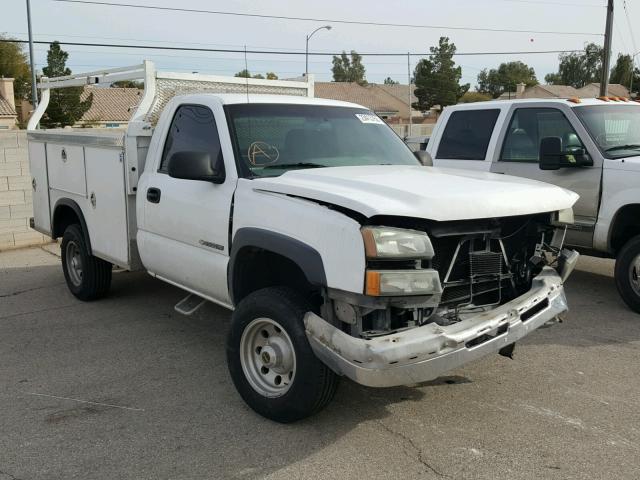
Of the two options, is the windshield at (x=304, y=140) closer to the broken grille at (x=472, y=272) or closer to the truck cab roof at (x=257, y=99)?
the truck cab roof at (x=257, y=99)

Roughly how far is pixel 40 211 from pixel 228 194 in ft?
13.8

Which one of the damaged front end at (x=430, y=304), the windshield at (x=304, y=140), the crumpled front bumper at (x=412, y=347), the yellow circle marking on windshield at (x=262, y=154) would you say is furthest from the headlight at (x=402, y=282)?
the yellow circle marking on windshield at (x=262, y=154)

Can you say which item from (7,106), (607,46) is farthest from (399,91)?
(607,46)

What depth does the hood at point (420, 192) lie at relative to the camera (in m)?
3.44

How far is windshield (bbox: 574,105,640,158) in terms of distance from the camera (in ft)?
22.1

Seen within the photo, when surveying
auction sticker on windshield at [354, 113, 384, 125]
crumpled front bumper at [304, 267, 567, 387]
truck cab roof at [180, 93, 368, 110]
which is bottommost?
crumpled front bumper at [304, 267, 567, 387]

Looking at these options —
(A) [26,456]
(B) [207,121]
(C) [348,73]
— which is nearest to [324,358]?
(A) [26,456]

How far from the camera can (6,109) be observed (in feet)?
176

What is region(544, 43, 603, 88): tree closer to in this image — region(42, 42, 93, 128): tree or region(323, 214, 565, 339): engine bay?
region(42, 42, 93, 128): tree

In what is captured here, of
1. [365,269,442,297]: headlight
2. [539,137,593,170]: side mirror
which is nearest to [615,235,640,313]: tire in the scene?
[539,137,593,170]: side mirror

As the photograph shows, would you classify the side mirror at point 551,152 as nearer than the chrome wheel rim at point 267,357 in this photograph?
No

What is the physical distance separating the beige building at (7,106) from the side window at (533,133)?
45686 millimetres

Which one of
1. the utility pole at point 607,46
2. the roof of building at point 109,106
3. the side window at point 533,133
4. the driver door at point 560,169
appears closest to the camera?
the driver door at point 560,169

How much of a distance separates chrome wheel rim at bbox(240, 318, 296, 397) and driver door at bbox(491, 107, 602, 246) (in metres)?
4.07
